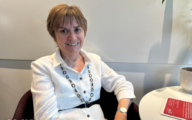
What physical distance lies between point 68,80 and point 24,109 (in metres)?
0.39

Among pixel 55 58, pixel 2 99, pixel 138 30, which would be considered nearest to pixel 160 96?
pixel 138 30

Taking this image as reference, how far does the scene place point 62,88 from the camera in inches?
38.4

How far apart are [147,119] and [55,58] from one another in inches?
30.2

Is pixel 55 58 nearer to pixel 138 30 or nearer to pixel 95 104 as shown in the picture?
pixel 95 104

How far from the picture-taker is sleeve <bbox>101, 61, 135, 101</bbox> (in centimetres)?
110

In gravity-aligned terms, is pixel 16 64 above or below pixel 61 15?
below

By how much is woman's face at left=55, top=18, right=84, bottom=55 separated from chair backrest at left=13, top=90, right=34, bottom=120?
1.61 ft

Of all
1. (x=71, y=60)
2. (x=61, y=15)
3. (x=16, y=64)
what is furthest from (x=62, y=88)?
(x=16, y=64)

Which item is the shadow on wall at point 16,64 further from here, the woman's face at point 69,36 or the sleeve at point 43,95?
the woman's face at point 69,36

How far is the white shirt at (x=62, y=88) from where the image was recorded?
90 cm

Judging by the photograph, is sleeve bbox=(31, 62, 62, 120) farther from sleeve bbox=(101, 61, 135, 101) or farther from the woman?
sleeve bbox=(101, 61, 135, 101)

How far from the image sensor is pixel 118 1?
47.6 inches

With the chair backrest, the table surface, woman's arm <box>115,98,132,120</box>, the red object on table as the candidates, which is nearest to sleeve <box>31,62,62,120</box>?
the chair backrest

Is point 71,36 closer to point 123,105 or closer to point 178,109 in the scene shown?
point 123,105
